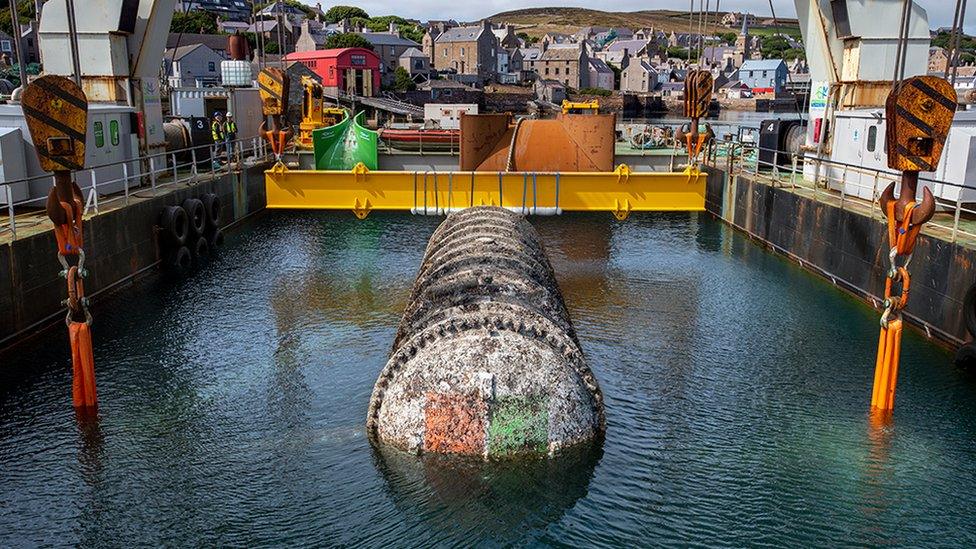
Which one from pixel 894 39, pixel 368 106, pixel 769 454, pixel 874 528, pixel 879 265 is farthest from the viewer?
pixel 368 106

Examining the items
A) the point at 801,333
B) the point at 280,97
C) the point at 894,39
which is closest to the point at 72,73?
the point at 280,97

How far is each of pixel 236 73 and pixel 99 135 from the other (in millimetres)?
30009

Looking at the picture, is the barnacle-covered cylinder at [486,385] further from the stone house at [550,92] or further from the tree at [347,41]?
the stone house at [550,92]

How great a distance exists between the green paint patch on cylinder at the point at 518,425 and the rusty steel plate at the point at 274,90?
18.6 m

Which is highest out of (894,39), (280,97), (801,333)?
(894,39)

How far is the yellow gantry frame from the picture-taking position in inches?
763

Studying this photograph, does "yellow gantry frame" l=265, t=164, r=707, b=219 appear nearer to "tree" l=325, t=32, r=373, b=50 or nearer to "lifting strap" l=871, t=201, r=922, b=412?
"lifting strap" l=871, t=201, r=922, b=412

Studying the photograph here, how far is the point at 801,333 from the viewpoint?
17.3 m

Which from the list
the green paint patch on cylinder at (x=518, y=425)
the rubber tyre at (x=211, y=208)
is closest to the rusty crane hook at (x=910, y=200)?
the green paint patch on cylinder at (x=518, y=425)

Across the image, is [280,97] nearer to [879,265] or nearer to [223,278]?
[223,278]

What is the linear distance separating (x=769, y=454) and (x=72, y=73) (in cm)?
2197

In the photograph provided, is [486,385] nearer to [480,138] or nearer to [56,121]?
[56,121]

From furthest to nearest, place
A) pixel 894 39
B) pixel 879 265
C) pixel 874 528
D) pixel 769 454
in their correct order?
1. pixel 894 39
2. pixel 879 265
3. pixel 769 454
4. pixel 874 528

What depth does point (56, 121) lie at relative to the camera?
38.9 ft
